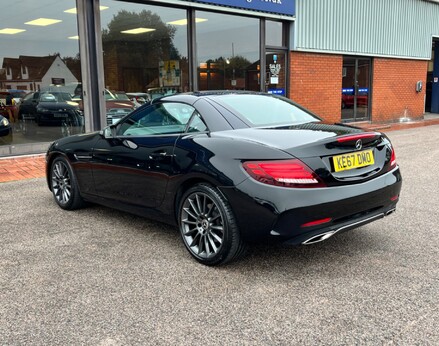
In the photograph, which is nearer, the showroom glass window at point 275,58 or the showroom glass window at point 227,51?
the showroom glass window at point 227,51

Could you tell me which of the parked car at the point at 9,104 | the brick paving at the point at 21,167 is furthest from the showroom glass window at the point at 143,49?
the brick paving at the point at 21,167

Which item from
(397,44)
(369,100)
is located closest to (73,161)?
(369,100)

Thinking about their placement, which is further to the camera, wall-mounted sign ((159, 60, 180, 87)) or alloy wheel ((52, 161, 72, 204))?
wall-mounted sign ((159, 60, 180, 87))

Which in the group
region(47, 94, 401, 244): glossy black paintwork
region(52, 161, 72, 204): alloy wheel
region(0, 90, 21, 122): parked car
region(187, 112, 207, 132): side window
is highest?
region(0, 90, 21, 122): parked car

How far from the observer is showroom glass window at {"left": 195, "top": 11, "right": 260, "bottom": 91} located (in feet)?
36.4

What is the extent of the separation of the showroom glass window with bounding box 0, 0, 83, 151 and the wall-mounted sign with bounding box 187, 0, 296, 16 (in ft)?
10.8

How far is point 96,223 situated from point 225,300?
2.26 metres

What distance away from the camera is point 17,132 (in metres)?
8.91

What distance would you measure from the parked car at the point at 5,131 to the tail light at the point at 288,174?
703cm

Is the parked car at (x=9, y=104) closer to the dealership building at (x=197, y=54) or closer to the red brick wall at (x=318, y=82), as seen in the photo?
the dealership building at (x=197, y=54)


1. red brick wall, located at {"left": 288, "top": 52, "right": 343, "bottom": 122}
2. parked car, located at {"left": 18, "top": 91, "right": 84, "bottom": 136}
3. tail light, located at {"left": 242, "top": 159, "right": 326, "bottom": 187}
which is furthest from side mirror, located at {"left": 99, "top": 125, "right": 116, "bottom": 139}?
red brick wall, located at {"left": 288, "top": 52, "right": 343, "bottom": 122}

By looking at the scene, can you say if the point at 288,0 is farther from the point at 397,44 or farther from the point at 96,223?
the point at 96,223

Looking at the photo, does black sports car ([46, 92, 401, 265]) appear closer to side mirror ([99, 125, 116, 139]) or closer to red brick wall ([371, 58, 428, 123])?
side mirror ([99, 125, 116, 139])

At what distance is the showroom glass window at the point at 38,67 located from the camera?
28.0 ft
